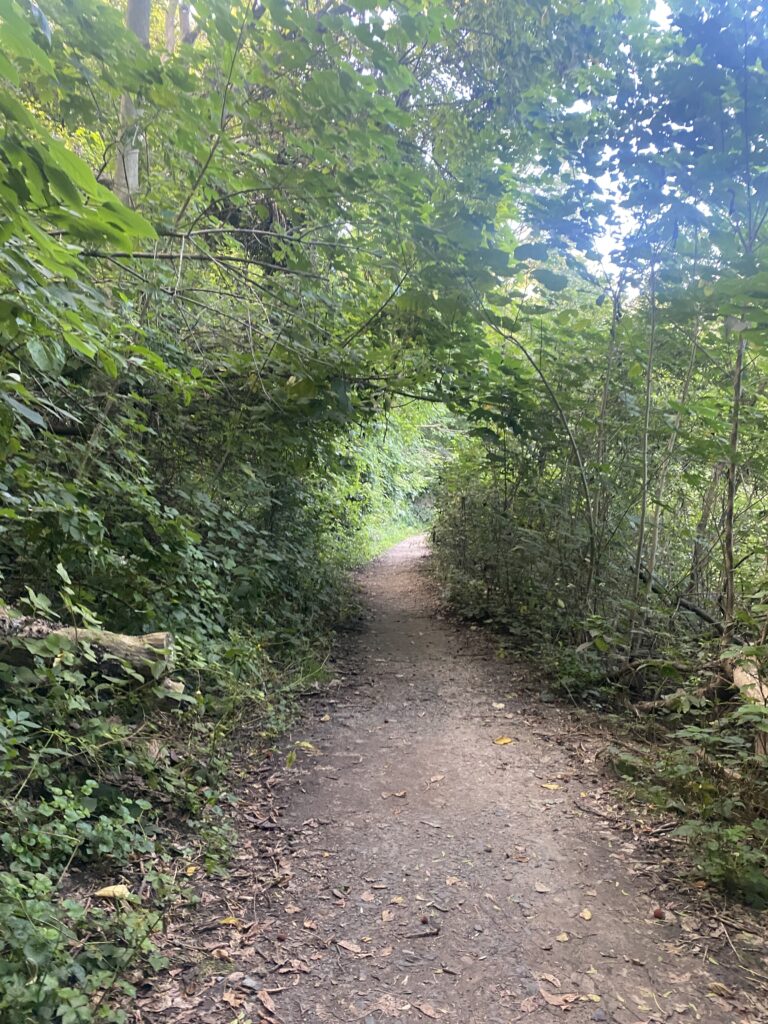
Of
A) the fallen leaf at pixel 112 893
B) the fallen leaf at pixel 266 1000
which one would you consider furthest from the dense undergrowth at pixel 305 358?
the fallen leaf at pixel 266 1000

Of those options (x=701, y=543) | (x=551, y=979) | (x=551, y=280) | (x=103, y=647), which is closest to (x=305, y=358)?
(x=551, y=280)

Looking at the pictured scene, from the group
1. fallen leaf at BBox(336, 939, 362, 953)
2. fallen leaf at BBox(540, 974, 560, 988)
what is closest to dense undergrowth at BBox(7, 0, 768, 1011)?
fallen leaf at BBox(336, 939, 362, 953)

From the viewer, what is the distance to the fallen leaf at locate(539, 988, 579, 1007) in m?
2.41

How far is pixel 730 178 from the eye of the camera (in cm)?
427

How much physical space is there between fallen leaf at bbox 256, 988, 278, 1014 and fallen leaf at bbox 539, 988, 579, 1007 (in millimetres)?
1130

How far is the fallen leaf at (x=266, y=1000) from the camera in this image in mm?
2394

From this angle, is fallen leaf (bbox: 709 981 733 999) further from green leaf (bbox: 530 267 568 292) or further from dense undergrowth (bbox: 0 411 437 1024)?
green leaf (bbox: 530 267 568 292)

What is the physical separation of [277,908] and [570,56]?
6106mm

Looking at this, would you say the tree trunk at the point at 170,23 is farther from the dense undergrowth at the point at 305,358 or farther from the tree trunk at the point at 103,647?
the tree trunk at the point at 103,647

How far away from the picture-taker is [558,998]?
2.44 meters

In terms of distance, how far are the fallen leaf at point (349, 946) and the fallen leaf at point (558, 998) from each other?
33.1 inches

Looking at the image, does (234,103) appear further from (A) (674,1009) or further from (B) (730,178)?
(A) (674,1009)

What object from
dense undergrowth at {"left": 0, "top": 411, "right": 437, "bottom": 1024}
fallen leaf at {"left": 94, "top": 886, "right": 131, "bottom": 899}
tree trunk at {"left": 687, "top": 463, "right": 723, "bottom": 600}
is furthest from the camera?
tree trunk at {"left": 687, "top": 463, "right": 723, "bottom": 600}

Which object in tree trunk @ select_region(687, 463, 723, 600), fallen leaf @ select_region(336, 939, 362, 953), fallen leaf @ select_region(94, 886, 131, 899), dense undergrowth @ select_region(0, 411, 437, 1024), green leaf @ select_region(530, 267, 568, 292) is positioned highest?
green leaf @ select_region(530, 267, 568, 292)
